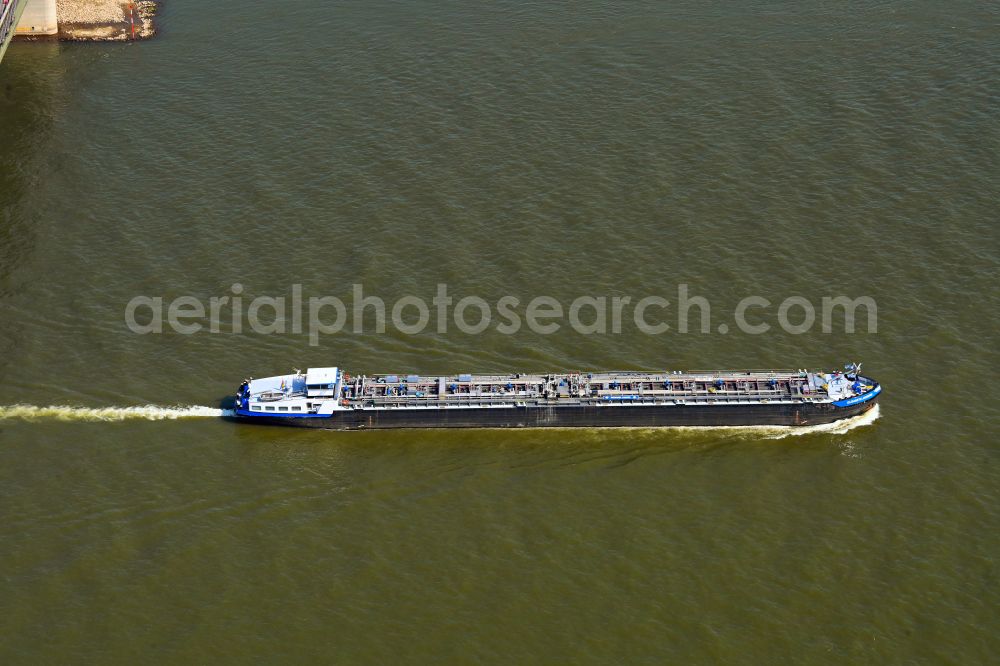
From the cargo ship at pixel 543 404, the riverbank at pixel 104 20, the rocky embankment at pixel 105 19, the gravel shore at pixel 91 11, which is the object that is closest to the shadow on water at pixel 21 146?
the riverbank at pixel 104 20

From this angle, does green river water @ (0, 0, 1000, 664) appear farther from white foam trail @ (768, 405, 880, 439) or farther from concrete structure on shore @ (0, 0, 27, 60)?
concrete structure on shore @ (0, 0, 27, 60)

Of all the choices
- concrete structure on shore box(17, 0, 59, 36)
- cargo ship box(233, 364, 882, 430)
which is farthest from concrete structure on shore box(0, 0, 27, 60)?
cargo ship box(233, 364, 882, 430)

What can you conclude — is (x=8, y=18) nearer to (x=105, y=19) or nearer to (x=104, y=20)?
(x=104, y=20)

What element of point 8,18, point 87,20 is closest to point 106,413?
point 8,18

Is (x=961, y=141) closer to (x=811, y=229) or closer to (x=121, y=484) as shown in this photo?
(x=811, y=229)

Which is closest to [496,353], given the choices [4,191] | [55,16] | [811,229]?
[811,229]

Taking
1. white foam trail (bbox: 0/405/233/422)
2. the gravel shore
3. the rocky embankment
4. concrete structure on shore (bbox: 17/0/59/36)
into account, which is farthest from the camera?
the gravel shore
